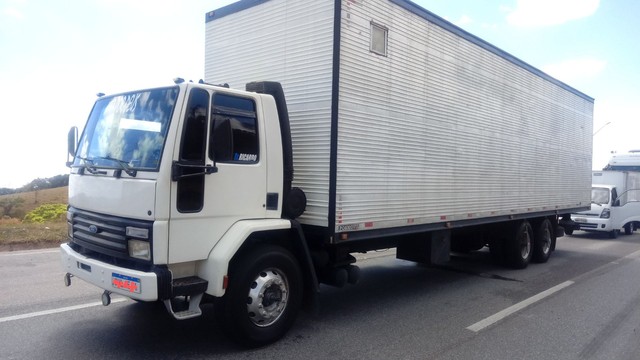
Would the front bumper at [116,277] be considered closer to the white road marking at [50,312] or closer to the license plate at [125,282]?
the license plate at [125,282]

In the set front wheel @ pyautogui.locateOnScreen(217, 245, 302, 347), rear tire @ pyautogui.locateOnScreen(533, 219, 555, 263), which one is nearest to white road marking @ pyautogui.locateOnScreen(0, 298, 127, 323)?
front wheel @ pyautogui.locateOnScreen(217, 245, 302, 347)

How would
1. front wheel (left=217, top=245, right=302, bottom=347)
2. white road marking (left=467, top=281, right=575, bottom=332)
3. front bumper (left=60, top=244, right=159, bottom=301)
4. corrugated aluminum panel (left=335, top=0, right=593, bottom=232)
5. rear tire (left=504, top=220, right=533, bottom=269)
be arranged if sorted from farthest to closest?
rear tire (left=504, top=220, right=533, bottom=269) → white road marking (left=467, top=281, right=575, bottom=332) → corrugated aluminum panel (left=335, top=0, right=593, bottom=232) → front wheel (left=217, top=245, right=302, bottom=347) → front bumper (left=60, top=244, right=159, bottom=301)

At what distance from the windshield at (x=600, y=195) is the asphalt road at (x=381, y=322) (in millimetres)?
9560

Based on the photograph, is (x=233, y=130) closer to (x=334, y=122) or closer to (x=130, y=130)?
(x=130, y=130)

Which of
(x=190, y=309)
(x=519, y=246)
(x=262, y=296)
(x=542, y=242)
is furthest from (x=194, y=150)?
(x=542, y=242)

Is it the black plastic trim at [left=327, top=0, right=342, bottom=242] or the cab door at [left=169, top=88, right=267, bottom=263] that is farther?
the black plastic trim at [left=327, top=0, right=342, bottom=242]

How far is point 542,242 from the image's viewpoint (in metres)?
10.2

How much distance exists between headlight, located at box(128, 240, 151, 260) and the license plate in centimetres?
20

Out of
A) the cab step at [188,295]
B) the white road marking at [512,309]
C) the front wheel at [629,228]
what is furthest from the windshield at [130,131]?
the front wheel at [629,228]

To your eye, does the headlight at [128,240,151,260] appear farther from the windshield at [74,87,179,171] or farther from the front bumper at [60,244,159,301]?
the windshield at [74,87,179,171]

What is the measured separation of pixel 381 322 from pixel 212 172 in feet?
9.23

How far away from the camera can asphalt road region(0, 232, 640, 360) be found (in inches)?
182

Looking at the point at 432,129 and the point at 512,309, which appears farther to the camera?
the point at 432,129

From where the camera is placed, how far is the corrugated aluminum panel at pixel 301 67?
203 inches
